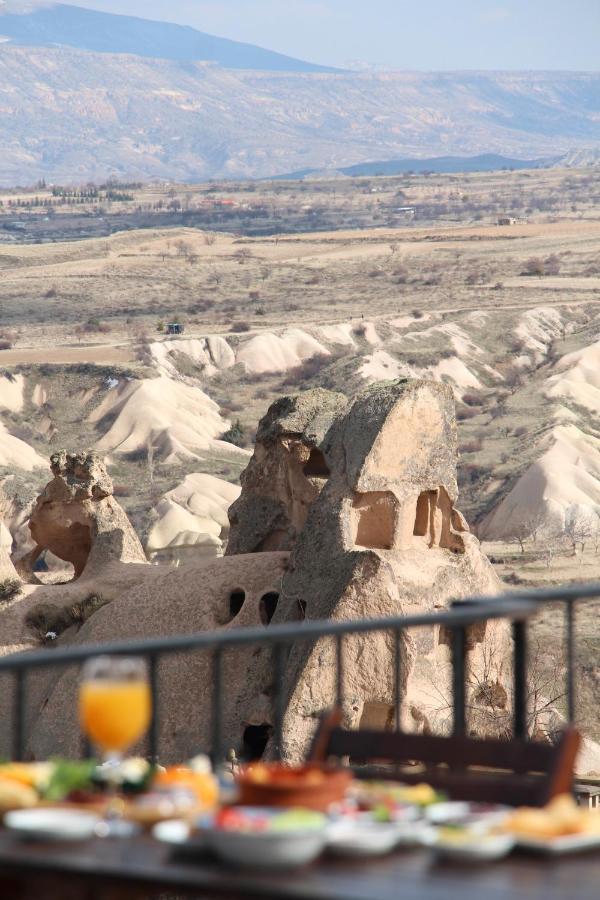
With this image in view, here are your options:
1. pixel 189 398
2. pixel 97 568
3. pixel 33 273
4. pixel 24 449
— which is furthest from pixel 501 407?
pixel 33 273

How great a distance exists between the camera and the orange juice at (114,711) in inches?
155

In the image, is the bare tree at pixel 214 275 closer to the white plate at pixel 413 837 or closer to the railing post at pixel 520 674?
the railing post at pixel 520 674

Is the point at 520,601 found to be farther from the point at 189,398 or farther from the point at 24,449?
the point at 189,398

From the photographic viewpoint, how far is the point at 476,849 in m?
4.01

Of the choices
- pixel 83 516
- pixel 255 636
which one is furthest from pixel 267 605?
pixel 255 636

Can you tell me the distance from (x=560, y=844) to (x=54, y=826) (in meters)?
1.25

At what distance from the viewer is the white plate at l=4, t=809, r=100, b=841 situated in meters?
4.19

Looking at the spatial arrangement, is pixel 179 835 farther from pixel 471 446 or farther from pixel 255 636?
pixel 471 446

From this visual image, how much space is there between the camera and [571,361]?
7225cm

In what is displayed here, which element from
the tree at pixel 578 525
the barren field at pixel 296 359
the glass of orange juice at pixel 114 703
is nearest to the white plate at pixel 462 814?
the glass of orange juice at pixel 114 703

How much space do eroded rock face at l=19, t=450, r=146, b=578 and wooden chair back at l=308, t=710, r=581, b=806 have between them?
801 inches

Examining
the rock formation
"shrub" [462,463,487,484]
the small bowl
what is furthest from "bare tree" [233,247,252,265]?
the small bowl

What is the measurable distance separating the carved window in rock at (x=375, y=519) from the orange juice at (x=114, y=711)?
17165 mm

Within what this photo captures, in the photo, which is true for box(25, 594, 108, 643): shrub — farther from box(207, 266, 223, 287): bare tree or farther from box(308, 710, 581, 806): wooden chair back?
box(207, 266, 223, 287): bare tree
